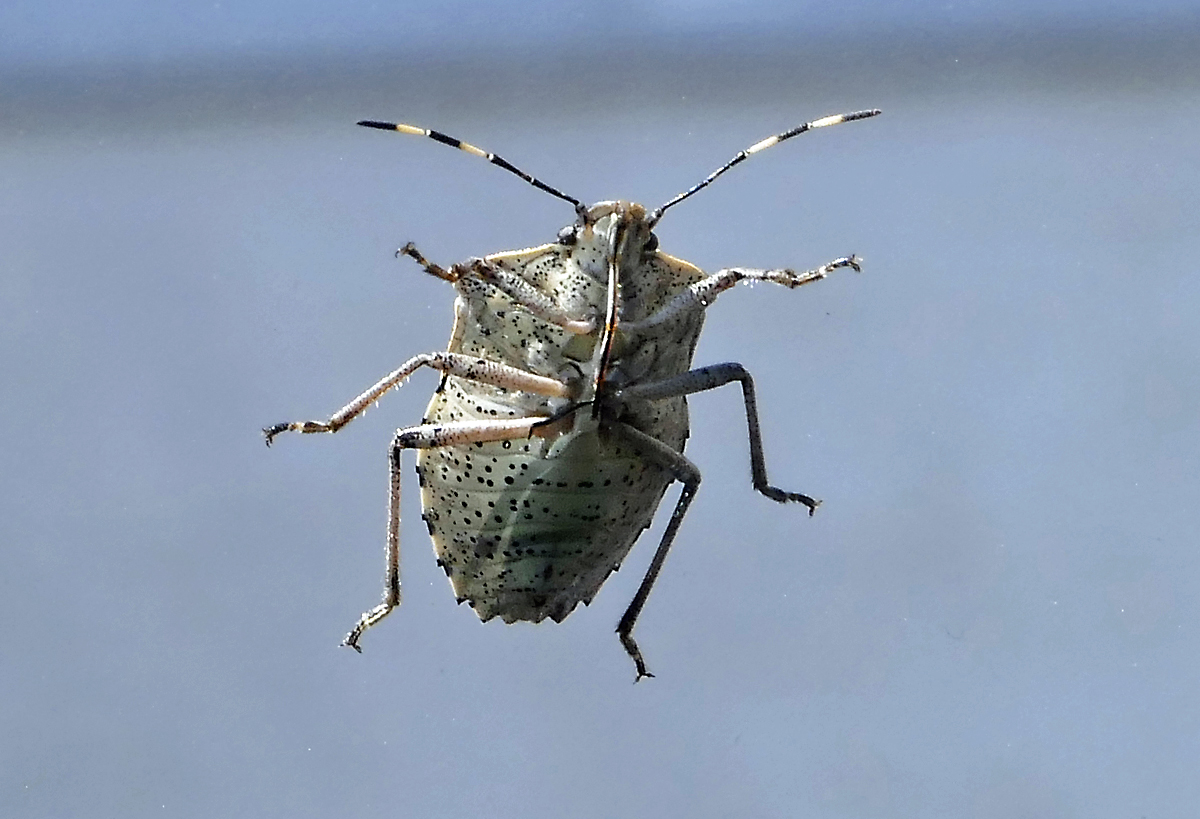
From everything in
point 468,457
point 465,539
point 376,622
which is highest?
point 468,457

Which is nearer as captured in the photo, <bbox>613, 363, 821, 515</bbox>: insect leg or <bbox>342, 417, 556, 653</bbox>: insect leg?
<bbox>342, 417, 556, 653</bbox>: insect leg

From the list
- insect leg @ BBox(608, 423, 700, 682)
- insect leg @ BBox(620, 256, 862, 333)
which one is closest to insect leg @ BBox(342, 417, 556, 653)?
insect leg @ BBox(608, 423, 700, 682)

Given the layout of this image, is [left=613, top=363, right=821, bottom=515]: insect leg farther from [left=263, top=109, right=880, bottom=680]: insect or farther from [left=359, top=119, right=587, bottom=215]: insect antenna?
[left=359, top=119, right=587, bottom=215]: insect antenna

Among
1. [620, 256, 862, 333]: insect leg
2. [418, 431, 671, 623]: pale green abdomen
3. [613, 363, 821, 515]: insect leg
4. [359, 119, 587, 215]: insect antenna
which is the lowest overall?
[418, 431, 671, 623]: pale green abdomen

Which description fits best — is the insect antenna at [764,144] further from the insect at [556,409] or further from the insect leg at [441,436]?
the insect leg at [441,436]

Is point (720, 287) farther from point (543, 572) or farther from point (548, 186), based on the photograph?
point (543, 572)

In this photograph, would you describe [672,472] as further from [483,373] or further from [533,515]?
[483,373]

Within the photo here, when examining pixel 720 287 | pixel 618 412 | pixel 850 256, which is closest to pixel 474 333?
pixel 618 412

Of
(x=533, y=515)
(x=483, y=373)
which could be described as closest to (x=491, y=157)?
(x=483, y=373)
